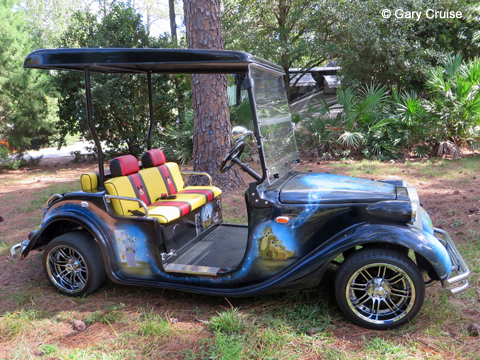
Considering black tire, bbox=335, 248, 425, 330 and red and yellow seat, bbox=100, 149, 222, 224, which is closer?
black tire, bbox=335, 248, 425, 330

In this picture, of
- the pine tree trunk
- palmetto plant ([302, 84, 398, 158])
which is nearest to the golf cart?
the pine tree trunk

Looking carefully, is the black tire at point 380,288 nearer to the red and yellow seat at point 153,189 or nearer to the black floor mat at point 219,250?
the black floor mat at point 219,250

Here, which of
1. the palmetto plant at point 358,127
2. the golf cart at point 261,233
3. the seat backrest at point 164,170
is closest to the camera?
the golf cart at point 261,233

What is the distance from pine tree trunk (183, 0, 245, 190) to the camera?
5957 mm

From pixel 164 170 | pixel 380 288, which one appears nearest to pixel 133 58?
pixel 164 170

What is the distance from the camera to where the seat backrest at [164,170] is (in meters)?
3.97

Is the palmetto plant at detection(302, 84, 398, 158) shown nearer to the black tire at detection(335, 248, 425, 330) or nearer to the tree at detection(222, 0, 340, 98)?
the tree at detection(222, 0, 340, 98)

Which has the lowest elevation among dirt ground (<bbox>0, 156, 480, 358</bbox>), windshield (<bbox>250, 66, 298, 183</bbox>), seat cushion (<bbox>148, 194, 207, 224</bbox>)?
dirt ground (<bbox>0, 156, 480, 358</bbox>)

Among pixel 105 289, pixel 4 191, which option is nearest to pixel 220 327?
pixel 105 289

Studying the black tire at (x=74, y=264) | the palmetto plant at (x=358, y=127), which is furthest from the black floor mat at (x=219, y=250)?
the palmetto plant at (x=358, y=127)

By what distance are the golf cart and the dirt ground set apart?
0.61 feet

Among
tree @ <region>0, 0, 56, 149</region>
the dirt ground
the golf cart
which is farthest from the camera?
tree @ <region>0, 0, 56, 149</region>

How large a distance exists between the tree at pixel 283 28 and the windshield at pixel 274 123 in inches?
347

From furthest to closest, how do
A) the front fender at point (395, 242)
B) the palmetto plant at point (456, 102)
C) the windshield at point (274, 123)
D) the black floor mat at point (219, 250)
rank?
1. the palmetto plant at point (456, 102)
2. the black floor mat at point (219, 250)
3. the windshield at point (274, 123)
4. the front fender at point (395, 242)
